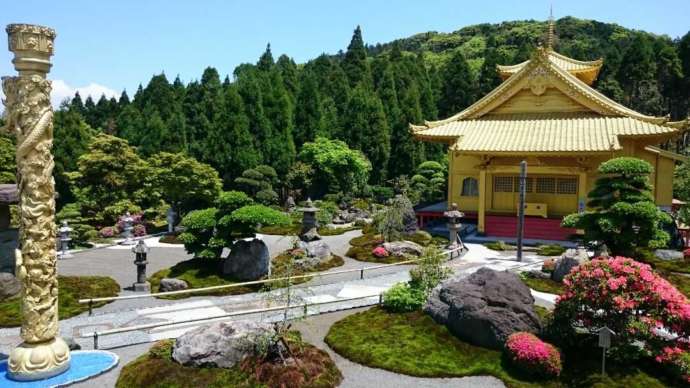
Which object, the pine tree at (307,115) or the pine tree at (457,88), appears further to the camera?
the pine tree at (457,88)

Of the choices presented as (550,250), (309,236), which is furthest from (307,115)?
(550,250)

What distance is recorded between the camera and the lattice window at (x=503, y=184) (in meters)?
30.8

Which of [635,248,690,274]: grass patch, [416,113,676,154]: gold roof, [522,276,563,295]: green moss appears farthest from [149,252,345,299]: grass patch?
[416,113,676,154]: gold roof

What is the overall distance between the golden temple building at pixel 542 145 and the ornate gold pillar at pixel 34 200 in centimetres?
2189

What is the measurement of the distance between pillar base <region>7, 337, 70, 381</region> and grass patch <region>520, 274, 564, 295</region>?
13.9 metres

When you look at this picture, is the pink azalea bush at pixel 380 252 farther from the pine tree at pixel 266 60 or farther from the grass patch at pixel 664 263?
the pine tree at pixel 266 60

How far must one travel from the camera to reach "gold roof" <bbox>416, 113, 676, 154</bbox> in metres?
26.4

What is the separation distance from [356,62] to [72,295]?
2418 inches

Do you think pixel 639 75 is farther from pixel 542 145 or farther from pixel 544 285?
pixel 544 285

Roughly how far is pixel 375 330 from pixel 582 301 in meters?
4.74

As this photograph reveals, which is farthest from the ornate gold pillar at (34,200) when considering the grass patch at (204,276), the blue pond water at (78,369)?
the grass patch at (204,276)

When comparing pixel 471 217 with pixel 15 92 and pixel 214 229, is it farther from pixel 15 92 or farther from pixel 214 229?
pixel 15 92

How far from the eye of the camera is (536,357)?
10695 mm

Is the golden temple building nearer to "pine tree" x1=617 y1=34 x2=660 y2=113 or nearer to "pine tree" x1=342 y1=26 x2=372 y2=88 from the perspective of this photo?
"pine tree" x1=617 y1=34 x2=660 y2=113
